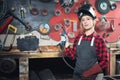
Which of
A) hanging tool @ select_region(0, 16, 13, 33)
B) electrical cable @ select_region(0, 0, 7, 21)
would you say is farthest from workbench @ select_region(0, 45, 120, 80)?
electrical cable @ select_region(0, 0, 7, 21)

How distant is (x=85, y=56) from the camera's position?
7.09 feet

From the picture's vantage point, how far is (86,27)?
217 centimetres

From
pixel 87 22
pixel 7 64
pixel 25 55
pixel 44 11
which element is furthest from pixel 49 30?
pixel 87 22

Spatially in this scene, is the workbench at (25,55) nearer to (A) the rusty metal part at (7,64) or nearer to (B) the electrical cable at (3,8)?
(A) the rusty metal part at (7,64)

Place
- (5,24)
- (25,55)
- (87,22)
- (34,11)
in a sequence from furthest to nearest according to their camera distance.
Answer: (34,11), (5,24), (25,55), (87,22)

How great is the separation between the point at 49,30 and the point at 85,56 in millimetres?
1180

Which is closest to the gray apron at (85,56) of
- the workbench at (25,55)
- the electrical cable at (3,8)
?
the workbench at (25,55)

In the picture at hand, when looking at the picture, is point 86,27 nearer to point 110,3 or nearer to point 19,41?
point 19,41

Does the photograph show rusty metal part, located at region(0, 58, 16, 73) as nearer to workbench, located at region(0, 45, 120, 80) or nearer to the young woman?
workbench, located at region(0, 45, 120, 80)

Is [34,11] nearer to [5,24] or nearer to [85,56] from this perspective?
[5,24]

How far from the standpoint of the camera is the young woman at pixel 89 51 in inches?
83.2

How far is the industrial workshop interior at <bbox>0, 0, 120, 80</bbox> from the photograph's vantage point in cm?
292

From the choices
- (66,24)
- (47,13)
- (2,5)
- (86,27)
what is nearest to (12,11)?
(2,5)

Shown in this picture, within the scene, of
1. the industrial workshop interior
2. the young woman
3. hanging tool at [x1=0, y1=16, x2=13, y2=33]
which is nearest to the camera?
the young woman
